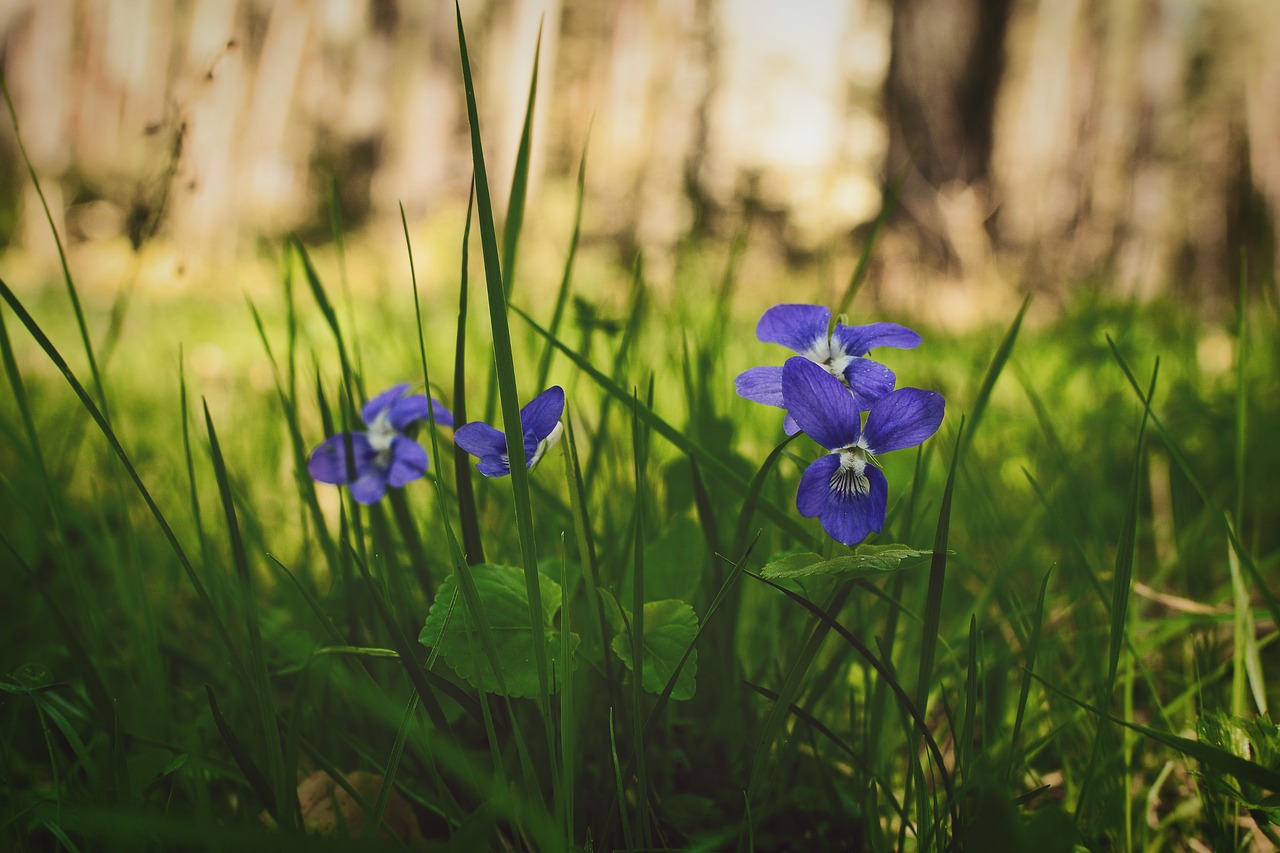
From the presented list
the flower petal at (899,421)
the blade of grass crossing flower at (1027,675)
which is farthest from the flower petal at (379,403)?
the blade of grass crossing flower at (1027,675)

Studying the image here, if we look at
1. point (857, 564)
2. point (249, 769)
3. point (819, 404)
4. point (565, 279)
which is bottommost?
point (249, 769)

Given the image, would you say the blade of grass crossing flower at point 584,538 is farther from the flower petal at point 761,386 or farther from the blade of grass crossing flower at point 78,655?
the blade of grass crossing flower at point 78,655

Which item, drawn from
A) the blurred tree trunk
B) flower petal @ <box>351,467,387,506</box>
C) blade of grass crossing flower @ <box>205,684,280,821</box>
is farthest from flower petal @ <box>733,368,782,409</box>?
the blurred tree trunk

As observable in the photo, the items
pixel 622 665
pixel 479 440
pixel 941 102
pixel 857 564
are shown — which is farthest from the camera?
pixel 941 102

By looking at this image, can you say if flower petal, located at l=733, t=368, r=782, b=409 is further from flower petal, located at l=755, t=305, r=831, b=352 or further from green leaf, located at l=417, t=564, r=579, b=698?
green leaf, located at l=417, t=564, r=579, b=698

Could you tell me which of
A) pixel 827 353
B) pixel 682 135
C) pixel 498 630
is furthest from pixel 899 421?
pixel 682 135

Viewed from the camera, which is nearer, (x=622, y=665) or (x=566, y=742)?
(x=566, y=742)

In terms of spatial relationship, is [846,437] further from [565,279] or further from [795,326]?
[565,279]

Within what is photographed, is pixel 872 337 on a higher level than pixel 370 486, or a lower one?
higher
